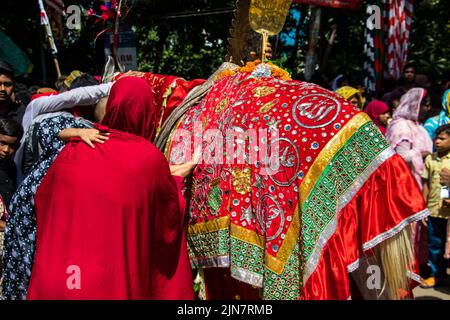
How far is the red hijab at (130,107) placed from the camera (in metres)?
2.42

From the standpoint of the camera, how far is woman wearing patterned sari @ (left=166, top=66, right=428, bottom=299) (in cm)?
252

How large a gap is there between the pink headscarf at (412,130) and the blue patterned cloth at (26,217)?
3.17 meters

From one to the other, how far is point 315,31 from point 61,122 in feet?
20.9

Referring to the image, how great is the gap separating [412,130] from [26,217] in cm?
360

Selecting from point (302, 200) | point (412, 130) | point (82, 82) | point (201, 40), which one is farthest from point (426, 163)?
point (201, 40)

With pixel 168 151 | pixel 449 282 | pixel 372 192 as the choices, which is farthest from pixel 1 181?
pixel 449 282

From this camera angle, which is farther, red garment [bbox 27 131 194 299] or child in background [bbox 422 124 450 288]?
child in background [bbox 422 124 450 288]

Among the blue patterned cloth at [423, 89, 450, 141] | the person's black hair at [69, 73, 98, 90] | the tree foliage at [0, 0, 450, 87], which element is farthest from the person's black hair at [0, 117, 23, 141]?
the tree foliage at [0, 0, 450, 87]

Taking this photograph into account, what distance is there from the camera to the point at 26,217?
2.81 meters

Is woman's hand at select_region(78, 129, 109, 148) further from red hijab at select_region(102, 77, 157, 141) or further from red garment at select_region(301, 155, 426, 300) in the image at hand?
red garment at select_region(301, 155, 426, 300)

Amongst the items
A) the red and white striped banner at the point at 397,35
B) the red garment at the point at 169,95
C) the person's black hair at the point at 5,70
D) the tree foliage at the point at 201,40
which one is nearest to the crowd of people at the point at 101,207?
the red garment at the point at 169,95

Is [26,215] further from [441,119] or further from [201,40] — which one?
[201,40]

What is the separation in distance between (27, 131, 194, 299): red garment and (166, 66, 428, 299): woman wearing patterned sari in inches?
19.7

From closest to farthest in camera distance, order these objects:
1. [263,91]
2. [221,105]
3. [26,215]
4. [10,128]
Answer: [26,215]
[263,91]
[221,105]
[10,128]
